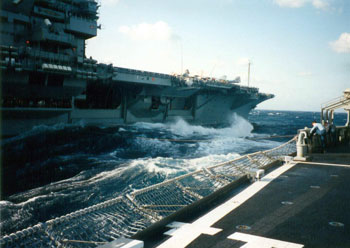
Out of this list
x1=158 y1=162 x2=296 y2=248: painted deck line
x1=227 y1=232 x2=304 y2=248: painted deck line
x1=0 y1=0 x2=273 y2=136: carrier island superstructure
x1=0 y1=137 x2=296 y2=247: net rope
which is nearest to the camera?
x1=0 y1=137 x2=296 y2=247: net rope

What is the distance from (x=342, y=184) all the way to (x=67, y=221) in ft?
16.7

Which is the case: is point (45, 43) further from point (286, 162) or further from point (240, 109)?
point (240, 109)

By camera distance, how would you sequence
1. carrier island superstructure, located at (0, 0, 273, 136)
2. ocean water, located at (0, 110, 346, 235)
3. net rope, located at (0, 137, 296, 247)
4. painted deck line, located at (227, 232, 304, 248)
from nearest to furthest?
1. net rope, located at (0, 137, 296, 247)
2. painted deck line, located at (227, 232, 304, 248)
3. ocean water, located at (0, 110, 346, 235)
4. carrier island superstructure, located at (0, 0, 273, 136)

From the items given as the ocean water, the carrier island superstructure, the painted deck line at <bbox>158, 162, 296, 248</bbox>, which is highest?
the carrier island superstructure

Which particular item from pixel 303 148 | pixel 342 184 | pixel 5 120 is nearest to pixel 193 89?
pixel 5 120

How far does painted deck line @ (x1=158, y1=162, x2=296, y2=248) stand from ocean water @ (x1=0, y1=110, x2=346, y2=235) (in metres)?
4.12

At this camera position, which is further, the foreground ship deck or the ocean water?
the ocean water

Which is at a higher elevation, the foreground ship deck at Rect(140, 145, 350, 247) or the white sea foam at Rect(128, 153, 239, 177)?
the foreground ship deck at Rect(140, 145, 350, 247)

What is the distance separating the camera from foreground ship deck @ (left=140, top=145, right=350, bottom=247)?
10.9 feet

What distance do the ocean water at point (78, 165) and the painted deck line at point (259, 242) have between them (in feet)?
15.8

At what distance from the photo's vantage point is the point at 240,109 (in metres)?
38.5

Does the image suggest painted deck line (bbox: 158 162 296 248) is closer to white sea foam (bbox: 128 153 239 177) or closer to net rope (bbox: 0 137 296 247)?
net rope (bbox: 0 137 296 247)

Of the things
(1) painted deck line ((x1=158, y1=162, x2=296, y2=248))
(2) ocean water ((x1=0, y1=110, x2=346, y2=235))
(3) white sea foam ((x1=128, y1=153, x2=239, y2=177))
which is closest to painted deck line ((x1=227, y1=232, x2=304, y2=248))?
(1) painted deck line ((x1=158, y1=162, x2=296, y2=248))

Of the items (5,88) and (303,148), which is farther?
(5,88)
